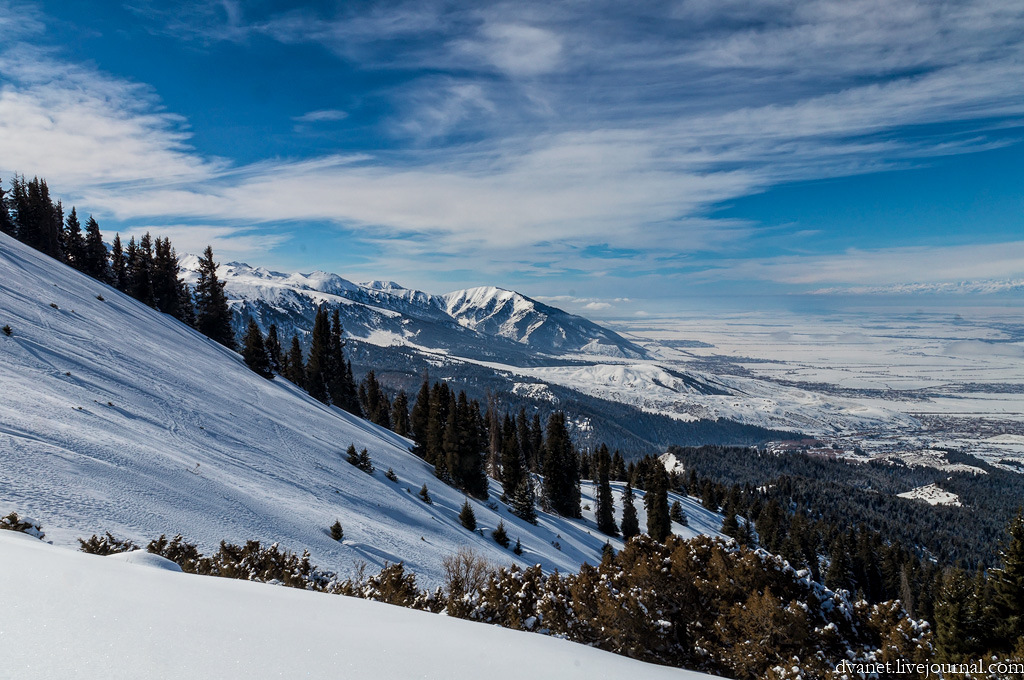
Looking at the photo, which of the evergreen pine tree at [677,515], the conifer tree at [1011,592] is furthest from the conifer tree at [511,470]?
the conifer tree at [1011,592]

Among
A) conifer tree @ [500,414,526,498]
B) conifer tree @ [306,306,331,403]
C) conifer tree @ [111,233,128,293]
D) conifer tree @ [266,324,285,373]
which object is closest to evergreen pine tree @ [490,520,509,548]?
conifer tree @ [500,414,526,498]

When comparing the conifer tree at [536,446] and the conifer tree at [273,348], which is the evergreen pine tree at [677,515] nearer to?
the conifer tree at [536,446]

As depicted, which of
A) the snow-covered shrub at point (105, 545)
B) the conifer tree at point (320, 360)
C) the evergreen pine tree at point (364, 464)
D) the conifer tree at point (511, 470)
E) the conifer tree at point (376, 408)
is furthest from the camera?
the conifer tree at point (376, 408)

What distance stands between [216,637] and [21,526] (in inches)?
271

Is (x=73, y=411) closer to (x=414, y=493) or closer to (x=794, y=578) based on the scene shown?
(x=414, y=493)

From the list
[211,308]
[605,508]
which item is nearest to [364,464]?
[605,508]

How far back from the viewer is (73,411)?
14.8m

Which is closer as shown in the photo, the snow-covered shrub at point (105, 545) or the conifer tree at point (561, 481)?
the snow-covered shrub at point (105, 545)

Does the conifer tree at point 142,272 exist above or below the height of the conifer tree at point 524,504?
above

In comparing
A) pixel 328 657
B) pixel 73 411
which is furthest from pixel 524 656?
pixel 73 411

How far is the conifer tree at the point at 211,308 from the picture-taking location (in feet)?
169

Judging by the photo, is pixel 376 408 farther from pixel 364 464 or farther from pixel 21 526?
pixel 21 526

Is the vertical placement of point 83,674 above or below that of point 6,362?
below

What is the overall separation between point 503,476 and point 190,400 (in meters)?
30.2
